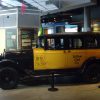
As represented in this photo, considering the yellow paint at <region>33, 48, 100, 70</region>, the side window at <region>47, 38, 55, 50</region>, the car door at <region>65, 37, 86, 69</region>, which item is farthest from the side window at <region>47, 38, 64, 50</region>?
the car door at <region>65, 37, 86, 69</region>

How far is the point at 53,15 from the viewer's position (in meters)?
19.9

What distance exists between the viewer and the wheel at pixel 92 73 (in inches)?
439

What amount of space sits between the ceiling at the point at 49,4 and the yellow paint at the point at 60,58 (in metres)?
4.84

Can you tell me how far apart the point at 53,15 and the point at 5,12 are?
13.5ft

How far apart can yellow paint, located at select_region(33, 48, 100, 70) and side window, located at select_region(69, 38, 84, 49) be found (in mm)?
172

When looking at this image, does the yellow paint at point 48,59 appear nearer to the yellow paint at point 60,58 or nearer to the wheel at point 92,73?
the yellow paint at point 60,58

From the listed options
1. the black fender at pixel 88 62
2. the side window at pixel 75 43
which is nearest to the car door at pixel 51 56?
the side window at pixel 75 43

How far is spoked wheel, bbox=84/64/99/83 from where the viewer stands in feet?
36.6

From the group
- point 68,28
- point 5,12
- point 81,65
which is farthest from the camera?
point 5,12

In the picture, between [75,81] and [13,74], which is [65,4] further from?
[13,74]

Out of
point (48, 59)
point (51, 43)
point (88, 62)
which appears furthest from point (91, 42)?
point (48, 59)

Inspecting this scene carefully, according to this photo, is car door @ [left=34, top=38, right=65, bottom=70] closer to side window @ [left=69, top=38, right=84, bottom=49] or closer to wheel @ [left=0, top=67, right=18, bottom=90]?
side window @ [left=69, top=38, right=84, bottom=49]

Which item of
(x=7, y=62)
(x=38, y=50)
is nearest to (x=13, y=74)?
(x=7, y=62)

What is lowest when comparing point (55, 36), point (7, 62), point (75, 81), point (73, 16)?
point (75, 81)
